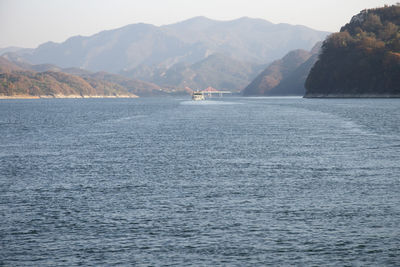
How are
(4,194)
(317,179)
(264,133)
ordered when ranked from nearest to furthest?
(4,194)
(317,179)
(264,133)

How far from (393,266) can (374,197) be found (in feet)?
33.5

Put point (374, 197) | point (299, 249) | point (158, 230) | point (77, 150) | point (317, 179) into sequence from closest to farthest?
point (299, 249) → point (158, 230) → point (374, 197) → point (317, 179) → point (77, 150)

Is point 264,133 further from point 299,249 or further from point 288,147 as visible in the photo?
point 299,249

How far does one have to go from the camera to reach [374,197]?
84.8 ft

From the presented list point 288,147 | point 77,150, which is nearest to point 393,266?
point 288,147

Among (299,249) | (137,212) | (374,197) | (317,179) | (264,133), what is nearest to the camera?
(299,249)

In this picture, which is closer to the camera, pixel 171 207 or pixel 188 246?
pixel 188 246

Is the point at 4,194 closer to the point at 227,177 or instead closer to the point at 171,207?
the point at 171,207

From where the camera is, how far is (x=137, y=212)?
2319cm

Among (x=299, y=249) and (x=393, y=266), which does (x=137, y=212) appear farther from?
(x=393, y=266)

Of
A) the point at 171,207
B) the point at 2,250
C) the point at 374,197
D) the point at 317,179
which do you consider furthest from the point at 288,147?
the point at 2,250

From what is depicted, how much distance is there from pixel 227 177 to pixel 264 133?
39195 mm

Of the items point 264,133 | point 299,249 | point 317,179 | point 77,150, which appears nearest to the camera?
point 299,249

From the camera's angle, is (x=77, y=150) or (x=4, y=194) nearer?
(x=4, y=194)
